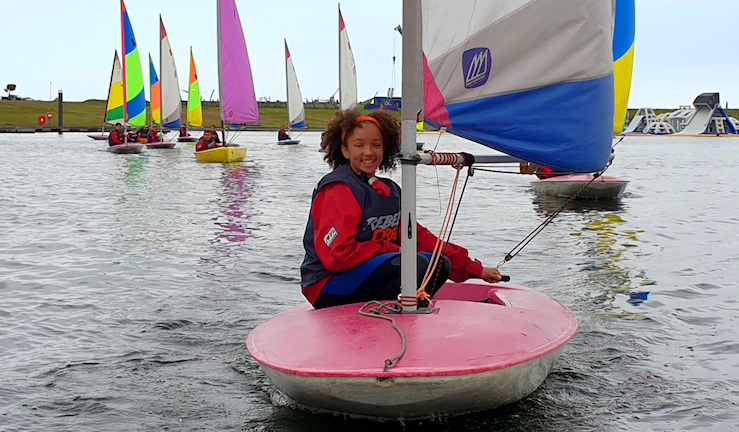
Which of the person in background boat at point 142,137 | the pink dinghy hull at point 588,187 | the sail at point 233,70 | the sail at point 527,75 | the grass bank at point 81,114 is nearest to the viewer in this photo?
the sail at point 527,75

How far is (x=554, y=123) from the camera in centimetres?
408

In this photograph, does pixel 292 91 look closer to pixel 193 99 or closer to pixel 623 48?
pixel 193 99

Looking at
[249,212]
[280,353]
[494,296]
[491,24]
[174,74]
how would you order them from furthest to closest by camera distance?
[174,74]
[249,212]
[494,296]
[491,24]
[280,353]

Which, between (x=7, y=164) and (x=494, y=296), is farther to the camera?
(x=7, y=164)

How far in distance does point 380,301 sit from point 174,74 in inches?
1842

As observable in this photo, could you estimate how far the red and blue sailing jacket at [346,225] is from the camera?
420 centimetres

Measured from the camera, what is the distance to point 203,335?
19.1 ft

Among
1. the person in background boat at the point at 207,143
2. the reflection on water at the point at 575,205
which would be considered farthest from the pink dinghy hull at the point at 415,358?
the person in background boat at the point at 207,143

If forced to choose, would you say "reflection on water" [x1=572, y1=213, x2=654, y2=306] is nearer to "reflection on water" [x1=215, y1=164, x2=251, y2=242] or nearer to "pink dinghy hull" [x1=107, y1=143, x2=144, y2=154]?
"reflection on water" [x1=215, y1=164, x2=251, y2=242]

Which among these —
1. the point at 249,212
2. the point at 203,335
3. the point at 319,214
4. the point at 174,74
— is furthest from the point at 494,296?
the point at 174,74

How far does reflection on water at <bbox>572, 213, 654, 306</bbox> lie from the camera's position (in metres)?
7.41

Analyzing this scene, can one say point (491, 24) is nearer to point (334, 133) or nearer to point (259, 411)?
point (334, 133)

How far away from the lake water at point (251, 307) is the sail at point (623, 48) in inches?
75.7

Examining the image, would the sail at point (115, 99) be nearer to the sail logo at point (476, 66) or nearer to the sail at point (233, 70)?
the sail at point (233, 70)
